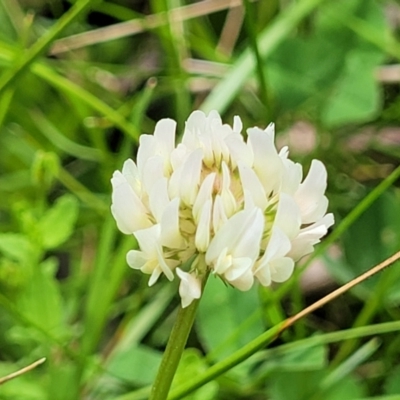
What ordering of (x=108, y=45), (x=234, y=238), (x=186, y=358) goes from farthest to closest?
(x=108, y=45)
(x=186, y=358)
(x=234, y=238)

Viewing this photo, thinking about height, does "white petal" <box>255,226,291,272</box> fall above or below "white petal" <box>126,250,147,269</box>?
above

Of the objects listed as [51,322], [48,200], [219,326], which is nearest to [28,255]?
[51,322]

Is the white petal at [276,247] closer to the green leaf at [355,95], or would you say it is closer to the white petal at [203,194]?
the white petal at [203,194]

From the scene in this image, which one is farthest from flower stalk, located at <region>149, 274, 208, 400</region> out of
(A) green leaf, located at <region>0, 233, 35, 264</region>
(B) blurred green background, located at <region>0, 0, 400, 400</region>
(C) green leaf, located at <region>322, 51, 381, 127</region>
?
(C) green leaf, located at <region>322, 51, 381, 127</region>

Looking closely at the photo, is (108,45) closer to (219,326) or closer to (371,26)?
(371,26)

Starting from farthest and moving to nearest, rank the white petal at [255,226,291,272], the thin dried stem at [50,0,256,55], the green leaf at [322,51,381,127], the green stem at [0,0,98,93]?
the thin dried stem at [50,0,256,55], the green leaf at [322,51,381,127], the green stem at [0,0,98,93], the white petal at [255,226,291,272]

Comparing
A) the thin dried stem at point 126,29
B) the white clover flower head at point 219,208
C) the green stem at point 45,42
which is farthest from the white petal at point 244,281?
the thin dried stem at point 126,29

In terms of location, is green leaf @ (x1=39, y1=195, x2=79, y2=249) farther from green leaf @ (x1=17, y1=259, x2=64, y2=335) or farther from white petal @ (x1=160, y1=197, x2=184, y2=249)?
white petal @ (x1=160, y1=197, x2=184, y2=249)
